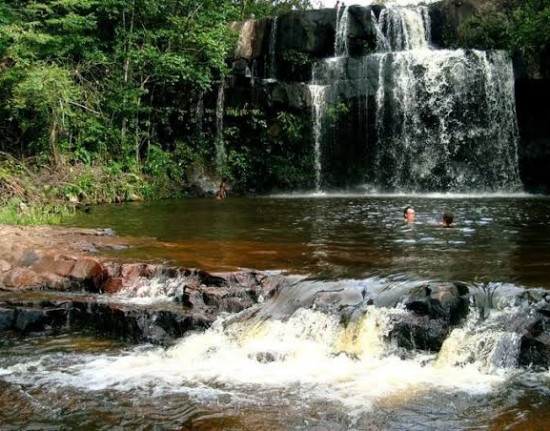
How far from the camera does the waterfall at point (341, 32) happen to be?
23516 mm

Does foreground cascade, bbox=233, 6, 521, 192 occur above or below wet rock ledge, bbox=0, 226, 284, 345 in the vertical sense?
above

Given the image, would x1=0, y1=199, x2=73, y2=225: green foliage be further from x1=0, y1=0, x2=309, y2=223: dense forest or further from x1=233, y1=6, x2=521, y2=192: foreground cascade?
x1=233, y1=6, x2=521, y2=192: foreground cascade

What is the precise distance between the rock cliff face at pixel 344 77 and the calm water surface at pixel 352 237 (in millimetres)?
5625

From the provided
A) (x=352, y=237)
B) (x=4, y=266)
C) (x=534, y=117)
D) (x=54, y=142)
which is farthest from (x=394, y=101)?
(x=4, y=266)

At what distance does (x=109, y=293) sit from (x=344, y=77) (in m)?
16.7

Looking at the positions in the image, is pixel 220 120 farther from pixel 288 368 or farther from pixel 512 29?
pixel 288 368

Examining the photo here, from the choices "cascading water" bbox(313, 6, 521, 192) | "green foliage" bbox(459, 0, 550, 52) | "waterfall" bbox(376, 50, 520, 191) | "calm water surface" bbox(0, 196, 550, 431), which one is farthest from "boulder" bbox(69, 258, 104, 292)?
"green foliage" bbox(459, 0, 550, 52)

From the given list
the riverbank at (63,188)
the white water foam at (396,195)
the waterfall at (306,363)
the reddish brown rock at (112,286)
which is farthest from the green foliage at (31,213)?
the white water foam at (396,195)

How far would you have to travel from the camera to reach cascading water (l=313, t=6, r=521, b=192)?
2108 cm

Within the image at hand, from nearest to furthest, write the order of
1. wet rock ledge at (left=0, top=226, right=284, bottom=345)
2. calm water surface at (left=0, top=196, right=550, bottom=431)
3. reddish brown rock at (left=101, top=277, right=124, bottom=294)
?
calm water surface at (left=0, top=196, right=550, bottom=431) < wet rock ledge at (left=0, top=226, right=284, bottom=345) < reddish brown rock at (left=101, top=277, right=124, bottom=294)

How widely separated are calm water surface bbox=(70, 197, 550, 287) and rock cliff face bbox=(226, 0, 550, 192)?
562 centimetres

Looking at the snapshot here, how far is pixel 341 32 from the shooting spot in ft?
77.4

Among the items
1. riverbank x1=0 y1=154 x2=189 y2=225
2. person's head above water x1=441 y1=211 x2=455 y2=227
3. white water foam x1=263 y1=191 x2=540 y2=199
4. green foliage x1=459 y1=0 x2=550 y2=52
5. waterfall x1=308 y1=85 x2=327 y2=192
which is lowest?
person's head above water x1=441 y1=211 x2=455 y2=227

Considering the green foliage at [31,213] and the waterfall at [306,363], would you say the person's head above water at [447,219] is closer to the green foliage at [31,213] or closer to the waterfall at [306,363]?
the waterfall at [306,363]
